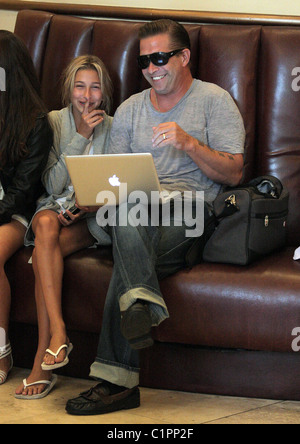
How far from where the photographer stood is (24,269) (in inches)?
84.1

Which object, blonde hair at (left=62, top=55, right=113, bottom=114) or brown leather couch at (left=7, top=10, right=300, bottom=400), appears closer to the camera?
brown leather couch at (left=7, top=10, right=300, bottom=400)

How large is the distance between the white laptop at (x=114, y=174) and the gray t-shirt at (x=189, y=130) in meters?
0.25

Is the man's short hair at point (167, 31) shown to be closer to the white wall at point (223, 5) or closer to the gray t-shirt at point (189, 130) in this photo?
the gray t-shirt at point (189, 130)

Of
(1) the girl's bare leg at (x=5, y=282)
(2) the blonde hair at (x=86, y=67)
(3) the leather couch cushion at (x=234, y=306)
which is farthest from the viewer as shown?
(2) the blonde hair at (x=86, y=67)

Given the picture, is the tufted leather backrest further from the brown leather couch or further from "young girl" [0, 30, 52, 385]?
"young girl" [0, 30, 52, 385]

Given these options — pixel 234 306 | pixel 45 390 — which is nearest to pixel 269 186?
pixel 234 306

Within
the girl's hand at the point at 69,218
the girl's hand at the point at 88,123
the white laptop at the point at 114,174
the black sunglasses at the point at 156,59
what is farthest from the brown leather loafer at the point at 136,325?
the black sunglasses at the point at 156,59

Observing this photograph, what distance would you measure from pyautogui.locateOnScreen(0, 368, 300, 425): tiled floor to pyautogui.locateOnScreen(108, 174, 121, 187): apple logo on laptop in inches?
23.6

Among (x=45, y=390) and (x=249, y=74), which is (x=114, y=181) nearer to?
(x=45, y=390)

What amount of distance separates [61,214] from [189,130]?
483mm

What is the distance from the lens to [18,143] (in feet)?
7.22

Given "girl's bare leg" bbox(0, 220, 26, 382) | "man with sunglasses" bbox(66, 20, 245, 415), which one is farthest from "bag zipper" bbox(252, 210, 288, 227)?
"girl's bare leg" bbox(0, 220, 26, 382)

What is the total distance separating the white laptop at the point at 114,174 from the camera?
191 centimetres

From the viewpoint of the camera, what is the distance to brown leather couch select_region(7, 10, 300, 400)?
1.91 metres
